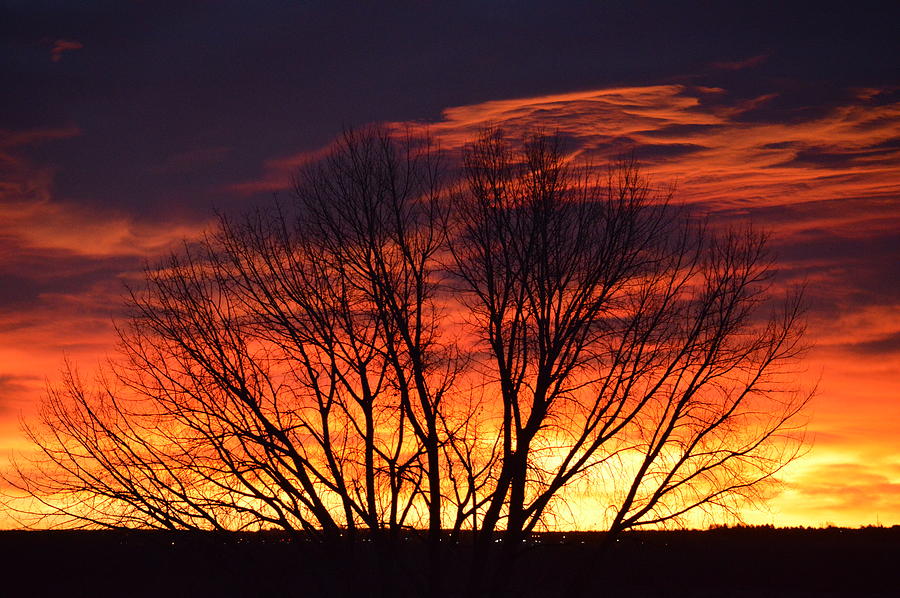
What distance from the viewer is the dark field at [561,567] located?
1725 cm

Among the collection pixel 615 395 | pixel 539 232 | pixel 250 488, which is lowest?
pixel 250 488

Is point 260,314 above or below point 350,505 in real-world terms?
above

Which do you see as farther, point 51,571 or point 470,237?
point 51,571

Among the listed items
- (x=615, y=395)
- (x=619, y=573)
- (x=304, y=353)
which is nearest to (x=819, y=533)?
(x=619, y=573)

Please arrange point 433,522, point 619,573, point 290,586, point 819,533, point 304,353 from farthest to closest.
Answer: point 819,533
point 619,573
point 290,586
point 304,353
point 433,522

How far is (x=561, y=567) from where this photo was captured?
898 inches

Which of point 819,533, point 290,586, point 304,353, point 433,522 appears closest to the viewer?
point 433,522

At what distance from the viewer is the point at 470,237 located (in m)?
16.8

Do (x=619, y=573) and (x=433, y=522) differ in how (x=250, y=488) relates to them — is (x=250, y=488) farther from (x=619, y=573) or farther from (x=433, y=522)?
(x=619, y=573)

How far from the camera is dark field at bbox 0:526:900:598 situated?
17.2m

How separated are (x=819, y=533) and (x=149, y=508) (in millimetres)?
21111

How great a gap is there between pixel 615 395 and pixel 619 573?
29.4 ft

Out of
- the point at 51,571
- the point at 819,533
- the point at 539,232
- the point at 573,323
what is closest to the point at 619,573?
the point at 819,533

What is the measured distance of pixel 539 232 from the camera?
53.9 feet
